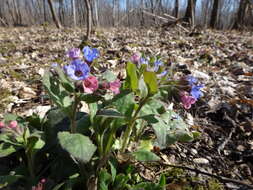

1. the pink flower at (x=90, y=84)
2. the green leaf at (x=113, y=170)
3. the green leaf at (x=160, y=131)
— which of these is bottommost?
the green leaf at (x=113, y=170)

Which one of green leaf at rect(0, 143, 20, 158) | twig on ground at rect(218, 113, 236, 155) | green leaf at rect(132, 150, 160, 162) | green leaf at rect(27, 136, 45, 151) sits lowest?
twig on ground at rect(218, 113, 236, 155)

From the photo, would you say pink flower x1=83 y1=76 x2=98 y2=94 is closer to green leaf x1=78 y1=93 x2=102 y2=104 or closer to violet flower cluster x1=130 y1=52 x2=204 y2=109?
green leaf x1=78 y1=93 x2=102 y2=104

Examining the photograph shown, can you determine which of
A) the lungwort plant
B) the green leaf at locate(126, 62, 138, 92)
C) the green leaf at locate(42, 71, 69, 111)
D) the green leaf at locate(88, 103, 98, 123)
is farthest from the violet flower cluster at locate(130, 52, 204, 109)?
the green leaf at locate(42, 71, 69, 111)

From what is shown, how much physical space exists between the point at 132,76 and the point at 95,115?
25cm

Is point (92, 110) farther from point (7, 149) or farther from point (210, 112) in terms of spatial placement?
point (210, 112)

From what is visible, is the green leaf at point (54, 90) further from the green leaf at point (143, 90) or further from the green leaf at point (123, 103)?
the green leaf at point (143, 90)

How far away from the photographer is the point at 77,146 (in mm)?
927

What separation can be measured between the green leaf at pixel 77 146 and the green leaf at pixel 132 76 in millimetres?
348

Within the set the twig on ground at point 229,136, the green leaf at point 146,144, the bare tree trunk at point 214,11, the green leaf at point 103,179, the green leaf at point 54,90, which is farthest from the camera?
the bare tree trunk at point 214,11

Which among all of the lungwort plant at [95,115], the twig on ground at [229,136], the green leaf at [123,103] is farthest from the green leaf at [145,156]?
the twig on ground at [229,136]

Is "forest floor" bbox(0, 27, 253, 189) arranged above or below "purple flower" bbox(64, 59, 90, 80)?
below

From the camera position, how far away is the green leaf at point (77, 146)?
90 centimetres

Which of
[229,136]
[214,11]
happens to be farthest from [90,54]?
[214,11]

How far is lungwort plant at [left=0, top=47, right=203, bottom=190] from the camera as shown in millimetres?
981
